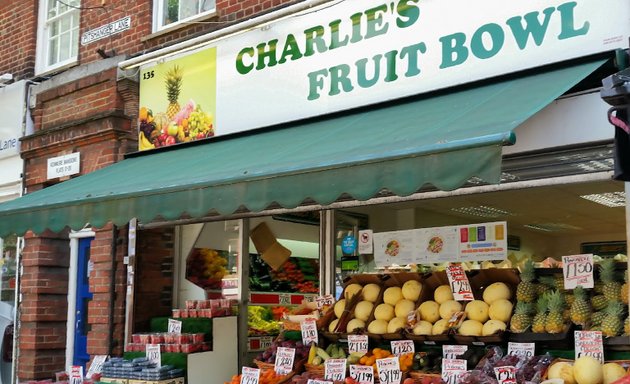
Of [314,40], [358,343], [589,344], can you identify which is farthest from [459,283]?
[314,40]

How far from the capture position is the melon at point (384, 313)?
6926mm

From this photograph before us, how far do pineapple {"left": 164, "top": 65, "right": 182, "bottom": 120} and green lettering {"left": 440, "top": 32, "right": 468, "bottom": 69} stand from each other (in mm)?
3788

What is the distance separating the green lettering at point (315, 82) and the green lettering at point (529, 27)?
7.05ft

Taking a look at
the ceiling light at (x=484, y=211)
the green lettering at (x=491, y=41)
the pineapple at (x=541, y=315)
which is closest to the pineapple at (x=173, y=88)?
the ceiling light at (x=484, y=211)

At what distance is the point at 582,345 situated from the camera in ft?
18.4

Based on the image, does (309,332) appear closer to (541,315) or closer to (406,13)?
(541,315)

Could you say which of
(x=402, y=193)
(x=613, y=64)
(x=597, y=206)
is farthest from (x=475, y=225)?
(x=402, y=193)

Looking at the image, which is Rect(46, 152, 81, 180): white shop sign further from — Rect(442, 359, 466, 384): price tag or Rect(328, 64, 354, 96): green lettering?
Rect(442, 359, 466, 384): price tag

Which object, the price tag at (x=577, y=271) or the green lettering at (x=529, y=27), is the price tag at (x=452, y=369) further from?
the green lettering at (x=529, y=27)

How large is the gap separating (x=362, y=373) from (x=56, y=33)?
8.32 meters

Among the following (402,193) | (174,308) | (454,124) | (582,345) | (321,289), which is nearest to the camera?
(402,193)

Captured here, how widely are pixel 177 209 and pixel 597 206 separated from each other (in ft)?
12.1

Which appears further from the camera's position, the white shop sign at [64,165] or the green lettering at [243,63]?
the white shop sign at [64,165]

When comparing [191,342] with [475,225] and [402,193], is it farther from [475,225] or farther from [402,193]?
[402,193]
